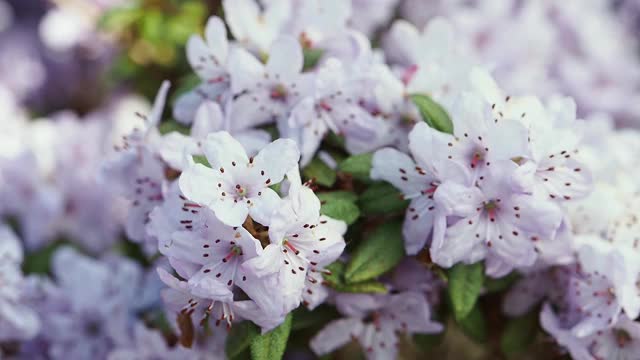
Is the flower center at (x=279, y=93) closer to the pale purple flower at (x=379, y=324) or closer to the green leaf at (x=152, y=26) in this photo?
the pale purple flower at (x=379, y=324)

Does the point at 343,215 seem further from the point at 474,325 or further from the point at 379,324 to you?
the point at 474,325

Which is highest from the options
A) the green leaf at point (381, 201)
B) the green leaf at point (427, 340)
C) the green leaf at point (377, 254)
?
the green leaf at point (381, 201)

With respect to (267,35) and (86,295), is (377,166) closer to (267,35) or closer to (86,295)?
(267,35)

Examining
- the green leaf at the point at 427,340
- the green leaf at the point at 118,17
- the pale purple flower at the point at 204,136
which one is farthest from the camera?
the green leaf at the point at 118,17

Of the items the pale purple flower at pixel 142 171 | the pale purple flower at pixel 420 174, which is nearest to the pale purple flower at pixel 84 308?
the pale purple flower at pixel 142 171

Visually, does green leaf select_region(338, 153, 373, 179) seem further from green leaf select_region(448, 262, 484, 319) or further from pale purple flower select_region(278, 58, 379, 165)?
green leaf select_region(448, 262, 484, 319)

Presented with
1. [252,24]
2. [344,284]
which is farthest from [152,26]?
[344,284]

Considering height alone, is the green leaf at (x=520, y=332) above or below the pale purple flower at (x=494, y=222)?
below
